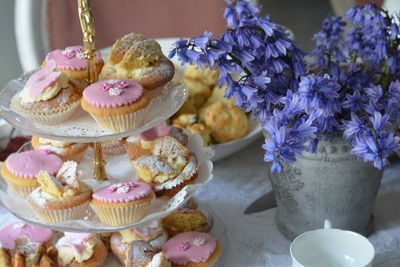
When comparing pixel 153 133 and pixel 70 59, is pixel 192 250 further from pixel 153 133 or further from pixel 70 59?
pixel 70 59

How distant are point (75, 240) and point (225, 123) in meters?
0.48

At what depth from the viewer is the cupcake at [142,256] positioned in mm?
1065

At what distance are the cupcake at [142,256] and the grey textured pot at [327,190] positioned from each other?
0.28 metres

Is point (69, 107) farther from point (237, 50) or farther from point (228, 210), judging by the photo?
point (228, 210)

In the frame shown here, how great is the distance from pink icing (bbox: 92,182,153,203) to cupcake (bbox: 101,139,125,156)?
18cm

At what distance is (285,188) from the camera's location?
1194mm

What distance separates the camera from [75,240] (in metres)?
1.14

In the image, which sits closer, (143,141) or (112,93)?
(112,93)

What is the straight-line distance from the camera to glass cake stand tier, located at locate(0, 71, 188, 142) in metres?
1.05

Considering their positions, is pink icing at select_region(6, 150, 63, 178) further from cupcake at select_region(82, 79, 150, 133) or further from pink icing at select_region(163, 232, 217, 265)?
pink icing at select_region(163, 232, 217, 265)

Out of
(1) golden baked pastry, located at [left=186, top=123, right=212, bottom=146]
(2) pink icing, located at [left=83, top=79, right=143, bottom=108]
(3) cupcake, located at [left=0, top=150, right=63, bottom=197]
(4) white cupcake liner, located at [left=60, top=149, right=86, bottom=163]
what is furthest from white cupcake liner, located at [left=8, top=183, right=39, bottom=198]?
(1) golden baked pastry, located at [left=186, top=123, right=212, bottom=146]

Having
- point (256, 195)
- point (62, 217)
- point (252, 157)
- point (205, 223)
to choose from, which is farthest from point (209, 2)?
point (62, 217)

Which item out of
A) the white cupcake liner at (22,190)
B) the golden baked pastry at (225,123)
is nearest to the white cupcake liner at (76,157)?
the white cupcake liner at (22,190)

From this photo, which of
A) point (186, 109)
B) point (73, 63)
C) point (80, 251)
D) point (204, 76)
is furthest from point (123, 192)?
point (204, 76)
